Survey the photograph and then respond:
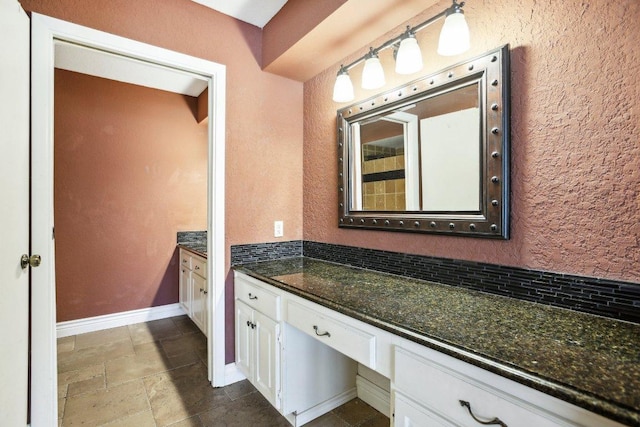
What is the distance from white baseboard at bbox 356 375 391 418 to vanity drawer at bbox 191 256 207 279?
1453mm

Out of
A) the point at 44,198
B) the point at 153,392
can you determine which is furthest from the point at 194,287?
the point at 44,198

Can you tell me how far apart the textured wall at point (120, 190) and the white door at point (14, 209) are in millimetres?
1675

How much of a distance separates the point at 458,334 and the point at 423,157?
35.4 inches

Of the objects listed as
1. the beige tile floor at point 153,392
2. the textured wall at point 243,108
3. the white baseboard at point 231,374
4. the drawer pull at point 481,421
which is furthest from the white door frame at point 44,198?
the drawer pull at point 481,421

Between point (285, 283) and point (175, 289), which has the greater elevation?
point (285, 283)

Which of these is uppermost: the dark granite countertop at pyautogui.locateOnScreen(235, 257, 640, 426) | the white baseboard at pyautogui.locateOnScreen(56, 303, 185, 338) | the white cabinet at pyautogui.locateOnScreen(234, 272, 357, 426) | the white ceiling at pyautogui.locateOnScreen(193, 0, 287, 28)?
the white ceiling at pyautogui.locateOnScreen(193, 0, 287, 28)

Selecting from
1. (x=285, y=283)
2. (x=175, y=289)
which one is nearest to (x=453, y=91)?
(x=285, y=283)

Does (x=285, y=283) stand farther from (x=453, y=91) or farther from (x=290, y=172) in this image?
(x=453, y=91)

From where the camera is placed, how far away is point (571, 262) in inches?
42.2

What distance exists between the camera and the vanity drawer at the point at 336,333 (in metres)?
1.08

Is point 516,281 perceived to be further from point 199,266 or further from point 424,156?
point 199,266

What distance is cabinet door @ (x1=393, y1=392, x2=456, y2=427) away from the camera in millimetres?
863

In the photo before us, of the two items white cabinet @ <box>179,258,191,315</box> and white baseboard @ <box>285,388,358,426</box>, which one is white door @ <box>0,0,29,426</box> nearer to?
white baseboard @ <box>285,388,358,426</box>

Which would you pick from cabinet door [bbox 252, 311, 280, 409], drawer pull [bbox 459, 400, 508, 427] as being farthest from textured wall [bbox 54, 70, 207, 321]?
drawer pull [bbox 459, 400, 508, 427]
